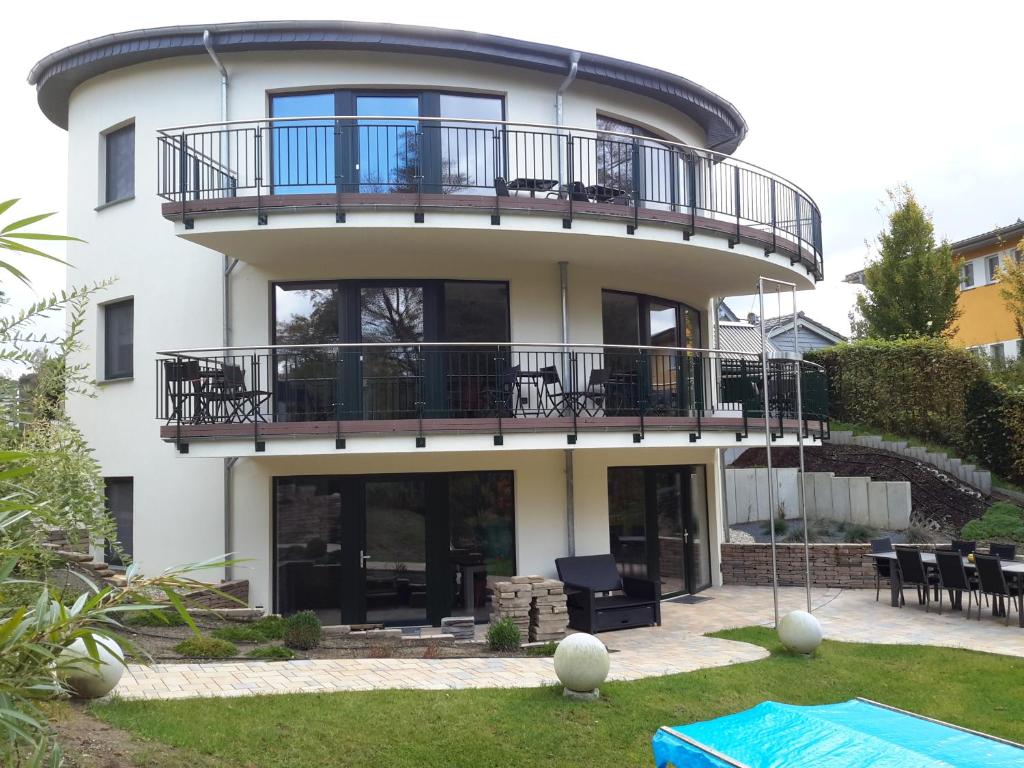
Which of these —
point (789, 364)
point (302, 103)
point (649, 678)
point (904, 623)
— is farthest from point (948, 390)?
point (302, 103)

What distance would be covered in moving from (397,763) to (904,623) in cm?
963

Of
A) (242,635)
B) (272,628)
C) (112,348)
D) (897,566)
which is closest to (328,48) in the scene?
(112,348)

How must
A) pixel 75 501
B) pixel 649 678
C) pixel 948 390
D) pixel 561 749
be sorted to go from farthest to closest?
pixel 948 390 < pixel 649 678 < pixel 561 749 < pixel 75 501

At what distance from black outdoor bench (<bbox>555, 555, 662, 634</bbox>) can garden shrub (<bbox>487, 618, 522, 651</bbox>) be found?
5.52ft

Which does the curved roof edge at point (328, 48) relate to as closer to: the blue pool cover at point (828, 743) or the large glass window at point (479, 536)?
the large glass window at point (479, 536)

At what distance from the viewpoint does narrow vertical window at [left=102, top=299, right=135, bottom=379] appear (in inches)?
623

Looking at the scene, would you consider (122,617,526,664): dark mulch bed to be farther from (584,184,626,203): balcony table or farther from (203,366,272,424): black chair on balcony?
(584,184,626,203): balcony table

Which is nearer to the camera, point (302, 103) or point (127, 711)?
point (127, 711)

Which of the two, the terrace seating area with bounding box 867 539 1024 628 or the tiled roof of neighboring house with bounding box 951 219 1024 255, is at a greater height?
the tiled roof of neighboring house with bounding box 951 219 1024 255

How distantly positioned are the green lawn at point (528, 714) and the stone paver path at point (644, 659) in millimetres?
569

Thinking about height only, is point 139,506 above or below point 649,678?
above

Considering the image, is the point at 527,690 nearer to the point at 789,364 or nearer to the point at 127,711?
the point at 127,711

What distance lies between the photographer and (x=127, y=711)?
27.1 ft

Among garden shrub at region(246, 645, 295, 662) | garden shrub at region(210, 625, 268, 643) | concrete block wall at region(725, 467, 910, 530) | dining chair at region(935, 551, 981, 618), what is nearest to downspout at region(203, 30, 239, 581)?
garden shrub at region(210, 625, 268, 643)
